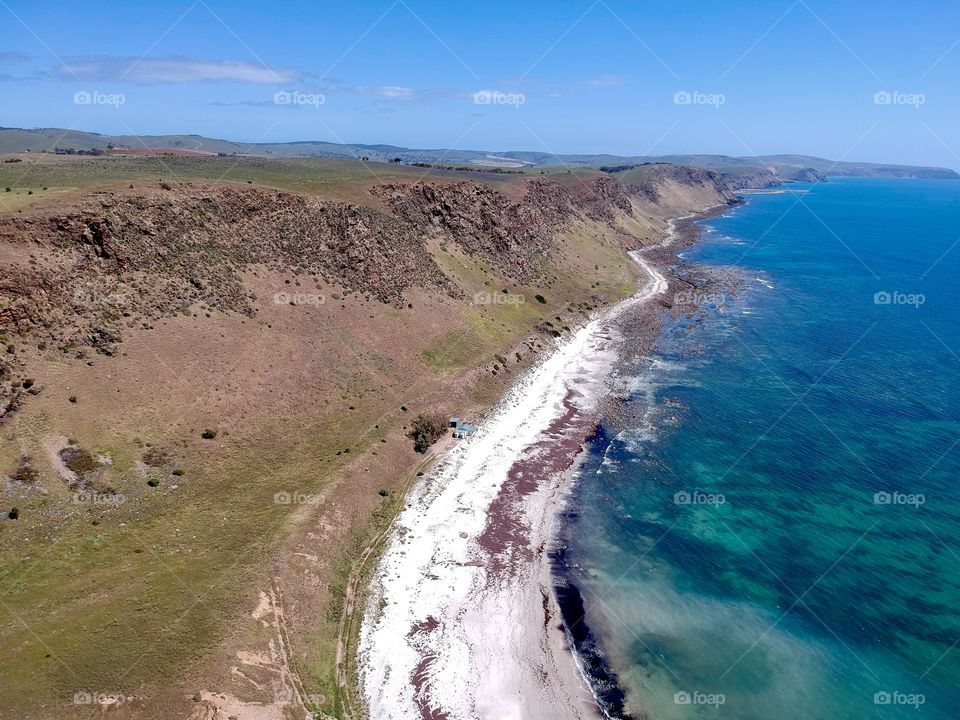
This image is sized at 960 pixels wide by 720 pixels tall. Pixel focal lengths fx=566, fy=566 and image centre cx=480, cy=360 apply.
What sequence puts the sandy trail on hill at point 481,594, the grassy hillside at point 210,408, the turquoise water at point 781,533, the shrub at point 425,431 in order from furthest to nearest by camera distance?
the shrub at point 425,431, the turquoise water at point 781,533, the sandy trail on hill at point 481,594, the grassy hillside at point 210,408

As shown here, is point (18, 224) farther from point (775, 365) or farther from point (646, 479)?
point (775, 365)

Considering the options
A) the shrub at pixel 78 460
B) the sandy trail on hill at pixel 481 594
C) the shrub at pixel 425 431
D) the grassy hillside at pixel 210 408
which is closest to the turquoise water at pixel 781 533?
the sandy trail on hill at pixel 481 594

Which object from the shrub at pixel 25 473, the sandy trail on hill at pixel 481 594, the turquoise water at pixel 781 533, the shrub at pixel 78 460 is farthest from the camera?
the shrub at pixel 78 460

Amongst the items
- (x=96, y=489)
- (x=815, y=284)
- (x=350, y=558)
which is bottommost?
(x=350, y=558)

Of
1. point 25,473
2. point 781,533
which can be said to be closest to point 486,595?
point 781,533

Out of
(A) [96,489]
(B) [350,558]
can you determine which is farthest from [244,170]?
(B) [350,558]

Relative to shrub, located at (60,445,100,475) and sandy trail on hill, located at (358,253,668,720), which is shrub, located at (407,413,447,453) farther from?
shrub, located at (60,445,100,475)

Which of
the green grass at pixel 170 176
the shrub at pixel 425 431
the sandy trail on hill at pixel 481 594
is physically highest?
the green grass at pixel 170 176

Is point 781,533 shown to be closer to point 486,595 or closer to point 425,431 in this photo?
point 486,595

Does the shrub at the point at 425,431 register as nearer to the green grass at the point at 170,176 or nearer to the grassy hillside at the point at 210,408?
the grassy hillside at the point at 210,408
